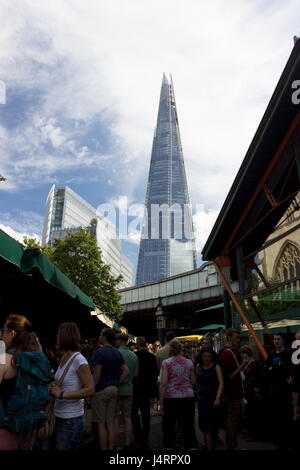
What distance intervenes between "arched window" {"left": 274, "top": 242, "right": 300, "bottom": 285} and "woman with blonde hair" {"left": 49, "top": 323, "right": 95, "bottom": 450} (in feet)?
14.8

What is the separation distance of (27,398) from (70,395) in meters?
0.50

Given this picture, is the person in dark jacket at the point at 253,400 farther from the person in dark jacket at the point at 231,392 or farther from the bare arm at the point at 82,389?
the bare arm at the point at 82,389

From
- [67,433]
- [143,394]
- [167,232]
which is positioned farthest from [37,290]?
[167,232]

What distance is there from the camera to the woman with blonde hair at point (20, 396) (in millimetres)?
2746

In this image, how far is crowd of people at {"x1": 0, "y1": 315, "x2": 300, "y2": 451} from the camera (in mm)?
2871

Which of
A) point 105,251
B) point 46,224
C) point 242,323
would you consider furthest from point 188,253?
point 242,323

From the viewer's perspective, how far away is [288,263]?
6930 millimetres

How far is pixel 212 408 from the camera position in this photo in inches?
215

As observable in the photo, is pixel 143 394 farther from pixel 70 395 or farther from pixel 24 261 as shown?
pixel 70 395

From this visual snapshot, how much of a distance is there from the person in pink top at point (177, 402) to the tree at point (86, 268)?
23213 mm

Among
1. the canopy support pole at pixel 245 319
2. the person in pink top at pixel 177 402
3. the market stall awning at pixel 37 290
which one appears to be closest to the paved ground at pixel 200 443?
the person in pink top at pixel 177 402

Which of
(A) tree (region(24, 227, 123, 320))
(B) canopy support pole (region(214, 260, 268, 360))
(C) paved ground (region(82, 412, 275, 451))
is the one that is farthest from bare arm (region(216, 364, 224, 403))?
(A) tree (region(24, 227, 123, 320))
